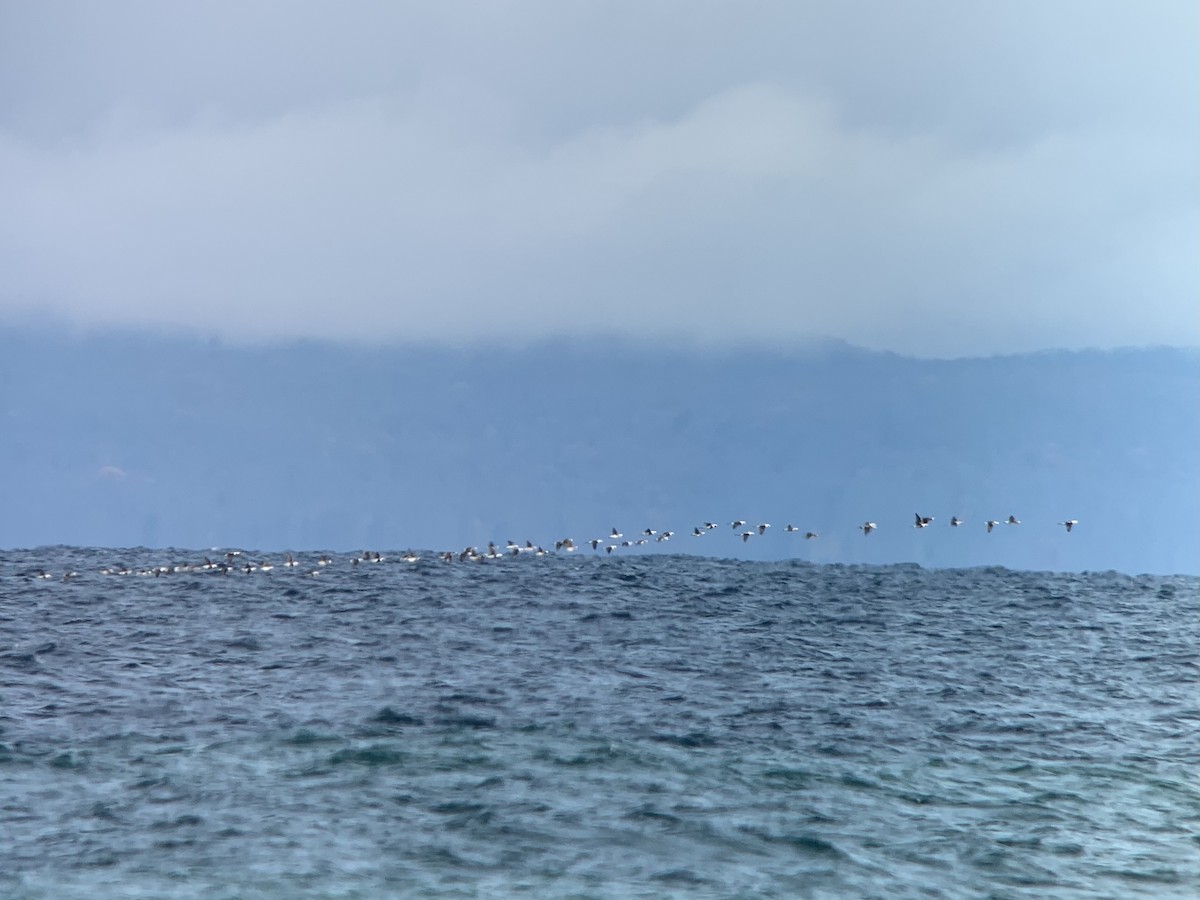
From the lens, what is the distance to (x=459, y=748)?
33.4 meters

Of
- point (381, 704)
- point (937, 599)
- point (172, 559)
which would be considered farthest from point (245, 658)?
point (172, 559)

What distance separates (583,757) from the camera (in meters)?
32.8

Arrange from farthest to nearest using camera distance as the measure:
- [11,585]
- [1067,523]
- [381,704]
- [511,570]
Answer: [511,570] → [11,585] → [1067,523] → [381,704]

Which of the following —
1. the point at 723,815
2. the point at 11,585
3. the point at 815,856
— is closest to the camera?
the point at 815,856

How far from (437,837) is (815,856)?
7.29m

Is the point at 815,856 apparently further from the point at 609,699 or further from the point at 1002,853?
the point at 609,699

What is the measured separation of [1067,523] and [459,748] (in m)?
41.8

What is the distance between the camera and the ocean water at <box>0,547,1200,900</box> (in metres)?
25.6

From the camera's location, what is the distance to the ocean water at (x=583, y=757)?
25562 millimetres

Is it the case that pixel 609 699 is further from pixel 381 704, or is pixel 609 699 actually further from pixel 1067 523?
pixel 1067 523

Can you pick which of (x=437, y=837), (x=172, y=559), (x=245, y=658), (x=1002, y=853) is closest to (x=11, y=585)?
(x=172, y=559)

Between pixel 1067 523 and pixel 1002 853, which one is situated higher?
pixel 1067 523

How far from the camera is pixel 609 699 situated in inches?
1560

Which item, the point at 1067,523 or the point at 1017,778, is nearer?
the point at 1017,778
